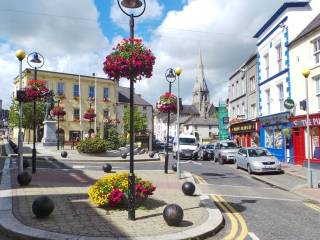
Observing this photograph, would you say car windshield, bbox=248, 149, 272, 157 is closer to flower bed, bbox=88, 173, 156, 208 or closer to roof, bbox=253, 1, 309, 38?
roof, bbox=253, 1, 309, 38

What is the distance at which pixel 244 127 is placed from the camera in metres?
38.7

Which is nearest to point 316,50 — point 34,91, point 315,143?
point 315,143

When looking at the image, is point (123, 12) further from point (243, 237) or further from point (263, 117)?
point (263, 117)

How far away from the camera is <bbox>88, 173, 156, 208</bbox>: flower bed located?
9.23 meters

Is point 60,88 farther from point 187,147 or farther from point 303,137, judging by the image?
point 303,137

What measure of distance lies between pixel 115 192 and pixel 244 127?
102ft

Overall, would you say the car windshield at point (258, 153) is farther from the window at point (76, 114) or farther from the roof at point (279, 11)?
the window at point (76, 114)

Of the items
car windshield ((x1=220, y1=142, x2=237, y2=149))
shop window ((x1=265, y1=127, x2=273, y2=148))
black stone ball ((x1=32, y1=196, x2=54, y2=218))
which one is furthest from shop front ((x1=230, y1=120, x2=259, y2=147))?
black stone ball ((x1=32, y1=196, x2=54, y2=218))

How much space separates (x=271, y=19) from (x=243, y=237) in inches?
1014

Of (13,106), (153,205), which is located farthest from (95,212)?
(13,106)

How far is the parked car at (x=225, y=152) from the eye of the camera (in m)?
30.2

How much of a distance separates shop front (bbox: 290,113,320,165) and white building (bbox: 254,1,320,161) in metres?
1.05

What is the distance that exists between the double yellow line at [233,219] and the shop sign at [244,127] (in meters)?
23.7

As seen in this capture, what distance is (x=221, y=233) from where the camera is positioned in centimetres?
816
